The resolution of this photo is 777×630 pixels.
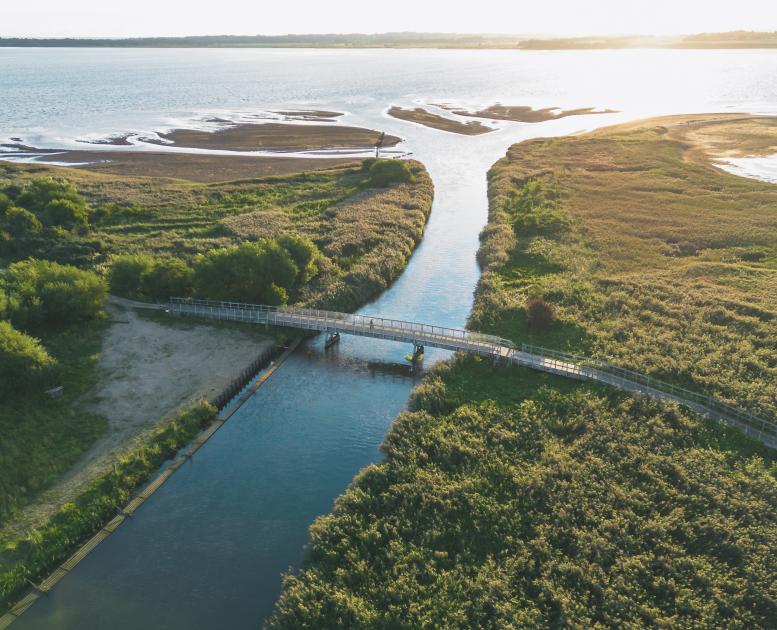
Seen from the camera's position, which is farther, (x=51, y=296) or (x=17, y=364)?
(x=51, y=296)

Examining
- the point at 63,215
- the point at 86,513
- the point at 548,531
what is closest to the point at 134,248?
the point at 63,215

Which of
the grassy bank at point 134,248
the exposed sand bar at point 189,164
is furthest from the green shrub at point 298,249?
the exposed sand bar at point 189,164

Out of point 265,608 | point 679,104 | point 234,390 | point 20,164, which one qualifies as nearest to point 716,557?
point 265,608

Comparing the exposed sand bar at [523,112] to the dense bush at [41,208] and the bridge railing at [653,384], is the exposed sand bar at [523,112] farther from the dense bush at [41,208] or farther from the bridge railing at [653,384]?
the bridge railing at [653,384]

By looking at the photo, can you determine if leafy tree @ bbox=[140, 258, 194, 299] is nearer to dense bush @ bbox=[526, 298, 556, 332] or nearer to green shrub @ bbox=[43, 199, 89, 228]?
green shrub @ bbox=[43, 199, 89, 228]

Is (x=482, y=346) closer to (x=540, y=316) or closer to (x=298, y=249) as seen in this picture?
(x=540, y=316)

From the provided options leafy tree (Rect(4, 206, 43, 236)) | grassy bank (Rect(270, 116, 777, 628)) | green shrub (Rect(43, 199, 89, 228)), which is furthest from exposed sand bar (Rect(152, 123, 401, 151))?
grassy bank (Rect(270, 116, 777, 628))

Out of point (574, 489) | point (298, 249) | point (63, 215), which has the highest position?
point (298, 249)
